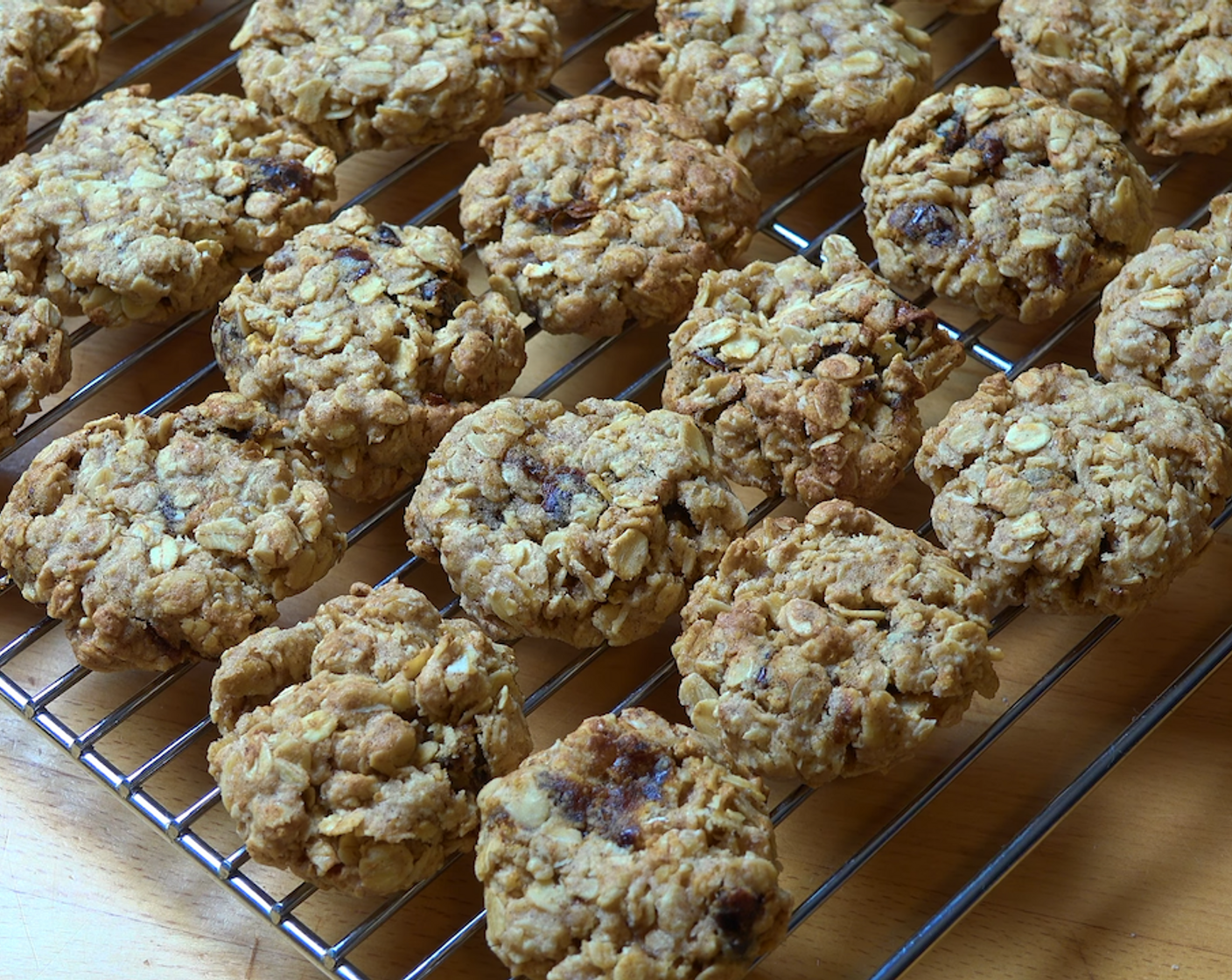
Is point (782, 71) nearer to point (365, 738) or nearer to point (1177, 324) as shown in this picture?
point (1177, 324)

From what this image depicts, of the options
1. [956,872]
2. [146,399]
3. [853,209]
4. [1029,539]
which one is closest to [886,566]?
[1029,539]

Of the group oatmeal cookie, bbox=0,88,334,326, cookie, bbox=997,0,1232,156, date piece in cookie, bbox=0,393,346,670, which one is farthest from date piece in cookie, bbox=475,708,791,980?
cookie, bbox=997,0,1232,156

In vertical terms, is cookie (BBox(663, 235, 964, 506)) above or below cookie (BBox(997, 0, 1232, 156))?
below

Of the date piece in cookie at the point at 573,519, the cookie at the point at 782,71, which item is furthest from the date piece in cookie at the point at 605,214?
the date piece in cookie at the point at 573,519

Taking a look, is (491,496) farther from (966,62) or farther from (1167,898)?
(966,62)

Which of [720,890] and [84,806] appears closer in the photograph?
[720,890]

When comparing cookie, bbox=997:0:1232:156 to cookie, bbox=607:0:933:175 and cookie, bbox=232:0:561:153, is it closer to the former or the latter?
cookie, bbox=607:0:933:175
